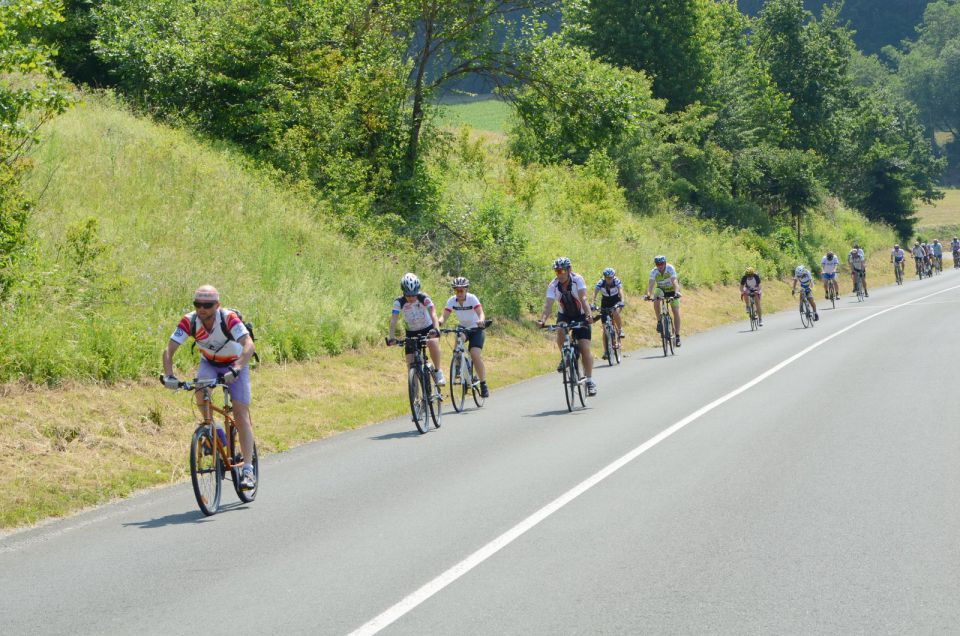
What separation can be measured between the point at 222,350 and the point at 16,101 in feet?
20.4

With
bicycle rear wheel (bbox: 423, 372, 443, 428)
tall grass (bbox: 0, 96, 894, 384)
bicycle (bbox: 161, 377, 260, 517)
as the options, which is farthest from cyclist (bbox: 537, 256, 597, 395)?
bicycle (bbox: 161, 377, 260, 517)

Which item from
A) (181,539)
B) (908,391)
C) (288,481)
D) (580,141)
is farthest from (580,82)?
(181,539)

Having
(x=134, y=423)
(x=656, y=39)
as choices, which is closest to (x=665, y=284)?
(x=134, y=423)

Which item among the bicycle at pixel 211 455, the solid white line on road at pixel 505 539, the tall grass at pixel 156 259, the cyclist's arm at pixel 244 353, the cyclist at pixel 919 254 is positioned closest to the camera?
the solid white line on road at pixel 505 539

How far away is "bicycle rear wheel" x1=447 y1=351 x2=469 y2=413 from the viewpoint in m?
15.9

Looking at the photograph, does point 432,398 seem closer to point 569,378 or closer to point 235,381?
point 569,378

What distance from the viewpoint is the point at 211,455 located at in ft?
31.0

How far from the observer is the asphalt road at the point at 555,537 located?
6.02m

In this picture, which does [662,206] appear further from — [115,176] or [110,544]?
[110,544]

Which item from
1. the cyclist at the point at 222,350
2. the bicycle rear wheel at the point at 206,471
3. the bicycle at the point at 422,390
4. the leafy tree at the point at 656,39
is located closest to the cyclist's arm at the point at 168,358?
the cyclist at the point at 222,350

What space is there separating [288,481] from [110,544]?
2.65 m

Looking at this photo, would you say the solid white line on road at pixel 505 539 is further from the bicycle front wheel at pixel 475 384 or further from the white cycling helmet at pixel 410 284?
the white cycling helmet at pixel 410 284

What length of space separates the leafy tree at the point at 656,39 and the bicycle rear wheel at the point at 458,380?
118 feet

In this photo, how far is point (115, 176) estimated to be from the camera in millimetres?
21375
